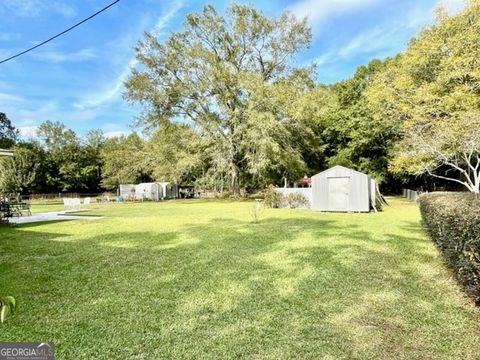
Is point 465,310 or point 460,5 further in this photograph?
point 460,5

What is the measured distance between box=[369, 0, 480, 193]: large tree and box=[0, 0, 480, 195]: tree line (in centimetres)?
7

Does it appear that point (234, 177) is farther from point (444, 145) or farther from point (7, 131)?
point (7, 131)

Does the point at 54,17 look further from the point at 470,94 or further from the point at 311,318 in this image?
the point at 470,94

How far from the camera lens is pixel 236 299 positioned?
437cm

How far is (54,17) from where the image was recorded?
8.22 metres

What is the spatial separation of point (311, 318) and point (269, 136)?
20637 millimetres

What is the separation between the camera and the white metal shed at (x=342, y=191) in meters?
16.0

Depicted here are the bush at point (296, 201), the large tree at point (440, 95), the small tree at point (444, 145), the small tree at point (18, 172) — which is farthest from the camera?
the small tree at point (18, 172)

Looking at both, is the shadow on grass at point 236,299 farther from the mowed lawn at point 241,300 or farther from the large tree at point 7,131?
the large tree at point 7,131

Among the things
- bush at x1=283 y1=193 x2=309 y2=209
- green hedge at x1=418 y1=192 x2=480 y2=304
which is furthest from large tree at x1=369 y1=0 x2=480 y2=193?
green hedge at x1=418 y1=192 x2=480 y2=304

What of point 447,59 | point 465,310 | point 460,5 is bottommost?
point 465,310

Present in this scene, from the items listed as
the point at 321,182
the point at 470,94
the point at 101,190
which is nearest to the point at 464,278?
the point at 321,182

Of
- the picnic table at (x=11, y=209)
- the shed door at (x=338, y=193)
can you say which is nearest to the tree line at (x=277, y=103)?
the shed door at (x=338, y=193)

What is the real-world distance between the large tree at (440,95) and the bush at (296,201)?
5.78 metres
